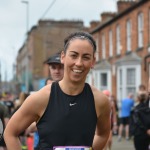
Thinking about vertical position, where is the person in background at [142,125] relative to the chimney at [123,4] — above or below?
below

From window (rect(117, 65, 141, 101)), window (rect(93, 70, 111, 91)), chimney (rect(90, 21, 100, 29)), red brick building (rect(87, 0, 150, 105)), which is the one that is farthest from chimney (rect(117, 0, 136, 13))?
chimney (rect(90, 21, 100, 29))

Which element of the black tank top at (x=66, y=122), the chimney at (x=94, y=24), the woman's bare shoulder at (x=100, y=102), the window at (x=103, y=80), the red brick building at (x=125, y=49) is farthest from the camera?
the chimney at (x=94, y=24)

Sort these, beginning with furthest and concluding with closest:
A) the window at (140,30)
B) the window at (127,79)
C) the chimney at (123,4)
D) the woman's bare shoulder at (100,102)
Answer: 1. the chimney at (123,4)
2. the window at (127,79)
3. the window at (140,30)
4. the woman's bare shoulder at (100,102)

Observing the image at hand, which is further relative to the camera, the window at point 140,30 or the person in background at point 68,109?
the window at point 140,30

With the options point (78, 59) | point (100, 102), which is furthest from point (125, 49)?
point (78, 59)

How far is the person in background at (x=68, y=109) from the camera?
301 cm

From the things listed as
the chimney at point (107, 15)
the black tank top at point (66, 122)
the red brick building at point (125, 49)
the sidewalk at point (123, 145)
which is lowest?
the sidewalk at point (123, 145)

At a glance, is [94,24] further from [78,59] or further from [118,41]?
[78,59]

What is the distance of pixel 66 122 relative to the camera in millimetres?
3000

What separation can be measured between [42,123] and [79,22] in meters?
63.1

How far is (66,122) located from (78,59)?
43 centimetres

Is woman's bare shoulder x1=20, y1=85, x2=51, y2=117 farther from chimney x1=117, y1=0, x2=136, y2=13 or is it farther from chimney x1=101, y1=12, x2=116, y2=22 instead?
chimney x1=101, y1=12, x2=116, y2=22

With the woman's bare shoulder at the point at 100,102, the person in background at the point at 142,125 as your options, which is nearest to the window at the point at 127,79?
the person in background at the point at 142,125

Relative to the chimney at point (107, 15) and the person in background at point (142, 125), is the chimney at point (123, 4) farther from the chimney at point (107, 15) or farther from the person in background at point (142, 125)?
the person in background at point (142, 125)
